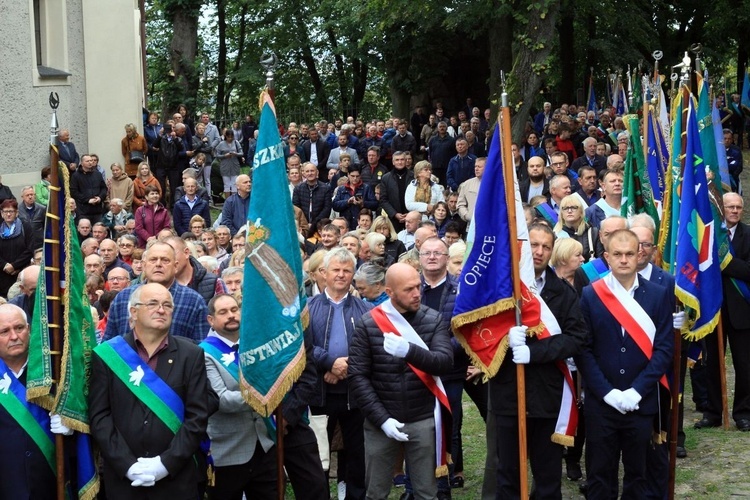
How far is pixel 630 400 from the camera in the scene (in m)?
7.28

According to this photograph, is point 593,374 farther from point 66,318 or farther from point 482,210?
point 66,318

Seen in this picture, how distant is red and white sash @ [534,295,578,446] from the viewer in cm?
731

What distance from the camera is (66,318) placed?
21.9 feet

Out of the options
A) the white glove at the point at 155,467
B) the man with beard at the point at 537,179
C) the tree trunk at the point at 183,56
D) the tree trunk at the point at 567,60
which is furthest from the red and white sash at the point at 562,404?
the tree trunk at the point at 567,60

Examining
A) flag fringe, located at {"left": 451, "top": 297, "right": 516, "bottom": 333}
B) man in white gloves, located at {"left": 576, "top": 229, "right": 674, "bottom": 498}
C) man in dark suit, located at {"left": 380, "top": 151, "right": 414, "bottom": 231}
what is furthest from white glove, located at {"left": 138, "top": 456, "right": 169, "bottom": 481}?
man in dark suit, located at {"left": 380, "top": 151, "right": 414, "bottom": 231}

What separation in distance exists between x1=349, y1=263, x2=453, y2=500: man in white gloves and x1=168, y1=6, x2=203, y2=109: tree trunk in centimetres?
2378

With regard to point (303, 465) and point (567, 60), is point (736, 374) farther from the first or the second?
point (567, 60)

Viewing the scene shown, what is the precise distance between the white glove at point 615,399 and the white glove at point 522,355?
640 mm

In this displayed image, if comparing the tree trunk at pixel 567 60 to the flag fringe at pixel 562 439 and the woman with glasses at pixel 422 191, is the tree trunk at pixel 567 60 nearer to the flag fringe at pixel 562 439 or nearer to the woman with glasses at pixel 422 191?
the woman with glasses at pixel 422 191

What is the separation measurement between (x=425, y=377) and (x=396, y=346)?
0.43m

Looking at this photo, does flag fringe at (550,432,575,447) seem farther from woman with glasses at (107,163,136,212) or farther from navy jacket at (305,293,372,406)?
→ woman with glasses at (107,163,136,212)

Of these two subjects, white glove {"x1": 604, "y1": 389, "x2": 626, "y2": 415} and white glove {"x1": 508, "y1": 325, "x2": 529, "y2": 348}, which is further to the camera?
white glove {"x1": 604, "y1": 389, "x2": 626, "y2": 415}

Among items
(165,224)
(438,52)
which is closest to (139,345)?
(165,224)

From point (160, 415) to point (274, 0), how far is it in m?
35.2
